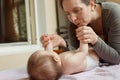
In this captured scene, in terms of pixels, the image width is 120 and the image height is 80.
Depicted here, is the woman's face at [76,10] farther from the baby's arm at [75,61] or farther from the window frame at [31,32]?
the window frame at [31,32]

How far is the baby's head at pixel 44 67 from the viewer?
795 mm

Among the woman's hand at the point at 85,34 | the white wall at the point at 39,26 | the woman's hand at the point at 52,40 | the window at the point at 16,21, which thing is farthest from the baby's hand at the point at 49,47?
the window at the point at 16,21

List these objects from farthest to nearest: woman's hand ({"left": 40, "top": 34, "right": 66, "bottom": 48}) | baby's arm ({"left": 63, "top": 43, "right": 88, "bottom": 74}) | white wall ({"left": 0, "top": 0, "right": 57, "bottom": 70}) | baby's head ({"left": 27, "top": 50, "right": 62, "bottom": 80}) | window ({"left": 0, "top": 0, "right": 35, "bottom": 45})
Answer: window ({"left": 0, "top": 0, "right": 35, "bottom": 45}) < white wall ({"left": 0, "top": 0, "right": 57, "bottom": 70}) < woman's hand ({"left": 40, "top": 34, "right": 66, "bottom": 48}) < baby's arm ({"left": 63, "top": 43, "right": 88, "bottom": 74}) < baby's head ({"left": 27, "top": 50, "right": 62, "bottom": 80})

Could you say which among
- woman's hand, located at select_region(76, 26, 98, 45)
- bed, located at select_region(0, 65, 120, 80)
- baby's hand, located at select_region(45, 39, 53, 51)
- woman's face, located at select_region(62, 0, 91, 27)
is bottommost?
bed, located at select_region(0, 65, 120, 80)

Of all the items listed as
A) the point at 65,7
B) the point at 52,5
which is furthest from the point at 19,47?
the point at 65,7

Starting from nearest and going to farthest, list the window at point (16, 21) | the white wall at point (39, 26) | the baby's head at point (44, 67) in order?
the baby's head at point (44, 67) → the white wall at point (39, 26) → the window at point (16, 21)

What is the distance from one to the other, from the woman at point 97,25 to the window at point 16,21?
1.14 meters

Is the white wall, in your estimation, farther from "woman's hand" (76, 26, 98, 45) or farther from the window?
"woman's hand" (76, 26, 98, 45)

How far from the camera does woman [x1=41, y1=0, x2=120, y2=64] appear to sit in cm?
99

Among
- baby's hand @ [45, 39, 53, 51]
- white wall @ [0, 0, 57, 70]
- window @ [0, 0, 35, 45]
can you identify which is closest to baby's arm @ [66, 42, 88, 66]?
baby's hand @ [45, 39, 53, 51]

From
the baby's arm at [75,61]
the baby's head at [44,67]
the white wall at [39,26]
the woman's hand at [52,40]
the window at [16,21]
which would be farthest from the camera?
the window at [16,21]

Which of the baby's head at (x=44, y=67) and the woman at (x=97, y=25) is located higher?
the woman at (x=97, y=25)

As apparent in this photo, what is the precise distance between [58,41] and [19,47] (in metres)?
1.08

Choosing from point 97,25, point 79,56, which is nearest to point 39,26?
point 97,25
